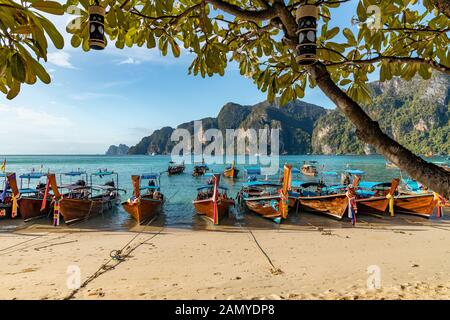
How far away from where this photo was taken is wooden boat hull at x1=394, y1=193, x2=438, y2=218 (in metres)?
14.5

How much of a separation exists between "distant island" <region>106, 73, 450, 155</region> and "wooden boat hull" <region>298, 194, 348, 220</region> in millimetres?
92710

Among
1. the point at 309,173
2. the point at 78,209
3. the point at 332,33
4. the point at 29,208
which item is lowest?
the point at 309,173

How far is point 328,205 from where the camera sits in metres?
15.0

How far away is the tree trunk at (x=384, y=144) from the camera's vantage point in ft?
4.43

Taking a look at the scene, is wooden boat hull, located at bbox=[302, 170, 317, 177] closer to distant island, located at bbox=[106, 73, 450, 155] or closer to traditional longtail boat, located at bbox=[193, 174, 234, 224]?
traditional longtail boat, located at bbox=[193, 174, 234, 224]

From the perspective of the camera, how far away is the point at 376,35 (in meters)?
1.96

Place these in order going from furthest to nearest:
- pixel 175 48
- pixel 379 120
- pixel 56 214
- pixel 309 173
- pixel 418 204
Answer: pixel 379 120 < pixel 309 173 < pixel 418 204 < pixel 56 214 < pixel 175 48

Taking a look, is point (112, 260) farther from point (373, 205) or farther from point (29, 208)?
point (373, 205)

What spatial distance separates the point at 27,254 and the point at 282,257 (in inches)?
315

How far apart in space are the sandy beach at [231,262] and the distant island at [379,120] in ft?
321

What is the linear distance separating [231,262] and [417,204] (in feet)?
40.6

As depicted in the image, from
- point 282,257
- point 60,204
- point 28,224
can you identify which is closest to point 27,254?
point 60,204

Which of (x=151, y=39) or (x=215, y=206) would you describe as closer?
(x=151, y=39)

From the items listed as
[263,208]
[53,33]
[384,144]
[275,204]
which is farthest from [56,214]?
[384,144]
